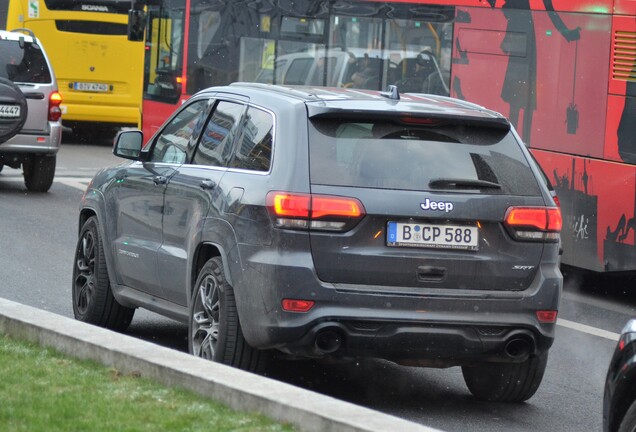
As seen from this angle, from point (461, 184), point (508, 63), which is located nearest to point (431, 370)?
point (461, 184)

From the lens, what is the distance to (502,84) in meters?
14.5

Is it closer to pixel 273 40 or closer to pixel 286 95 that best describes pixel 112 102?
pixel 273 40

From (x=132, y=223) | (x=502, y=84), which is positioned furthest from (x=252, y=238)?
(x=502, y=84)

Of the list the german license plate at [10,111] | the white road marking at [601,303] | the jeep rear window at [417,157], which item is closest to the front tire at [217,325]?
the jeep rear window at [417,157]

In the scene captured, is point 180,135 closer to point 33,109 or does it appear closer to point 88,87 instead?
point 33,109

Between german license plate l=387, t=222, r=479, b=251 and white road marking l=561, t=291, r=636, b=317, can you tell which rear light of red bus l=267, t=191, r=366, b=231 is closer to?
german license plate l=387, t=222, r=479, b=251

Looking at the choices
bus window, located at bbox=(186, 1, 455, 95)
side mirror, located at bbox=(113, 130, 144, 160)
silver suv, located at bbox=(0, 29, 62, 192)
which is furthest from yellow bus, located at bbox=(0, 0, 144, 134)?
side mirror, located at bbox=(113, 130, 144, 160)

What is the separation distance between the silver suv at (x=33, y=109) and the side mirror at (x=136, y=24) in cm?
249

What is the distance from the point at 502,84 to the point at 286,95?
6908 millimetres

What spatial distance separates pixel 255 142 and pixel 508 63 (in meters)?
7.00

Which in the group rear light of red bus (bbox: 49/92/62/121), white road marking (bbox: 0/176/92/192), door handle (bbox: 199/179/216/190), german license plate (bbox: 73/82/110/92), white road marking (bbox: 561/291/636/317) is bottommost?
white road marking (bbox: 0/176/92/192)

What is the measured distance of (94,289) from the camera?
955 centimetres

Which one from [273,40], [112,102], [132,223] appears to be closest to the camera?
[132,223]

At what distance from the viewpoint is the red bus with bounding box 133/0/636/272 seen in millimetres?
12703
